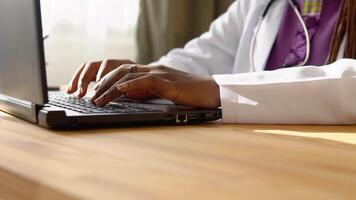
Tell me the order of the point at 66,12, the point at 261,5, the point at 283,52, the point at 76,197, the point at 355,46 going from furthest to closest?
the point at 66,12 < the point at 261,5 < the point at 283,52 < the point at 355,46 < the point at 76,197

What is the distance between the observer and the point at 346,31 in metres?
1.16

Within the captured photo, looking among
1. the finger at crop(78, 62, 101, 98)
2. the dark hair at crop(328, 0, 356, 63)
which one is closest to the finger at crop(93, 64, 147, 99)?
the finger at crop(78, 62, 101, 98)

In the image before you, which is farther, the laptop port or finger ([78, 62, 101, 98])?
finger ([78, 62, 101, 98])

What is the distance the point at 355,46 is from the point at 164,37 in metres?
1.13

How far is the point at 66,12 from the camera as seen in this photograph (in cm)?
200

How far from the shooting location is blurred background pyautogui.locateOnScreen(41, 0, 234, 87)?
2.01m

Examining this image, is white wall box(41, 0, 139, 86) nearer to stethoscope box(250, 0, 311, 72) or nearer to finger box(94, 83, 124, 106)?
stethoscope box(250, 0, 311, 72)

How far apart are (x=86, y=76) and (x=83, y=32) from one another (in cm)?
101

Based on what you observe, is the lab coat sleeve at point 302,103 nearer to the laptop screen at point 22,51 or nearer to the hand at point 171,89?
the hand at point 171,89

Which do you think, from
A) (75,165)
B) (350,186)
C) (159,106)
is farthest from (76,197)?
(159,106)

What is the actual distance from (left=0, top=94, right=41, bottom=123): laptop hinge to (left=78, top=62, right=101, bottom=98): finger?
16cm

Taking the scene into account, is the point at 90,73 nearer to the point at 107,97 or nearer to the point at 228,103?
the point at 107,97

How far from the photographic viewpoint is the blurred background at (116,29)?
2.01m

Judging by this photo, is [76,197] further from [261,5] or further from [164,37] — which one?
[164,37]
